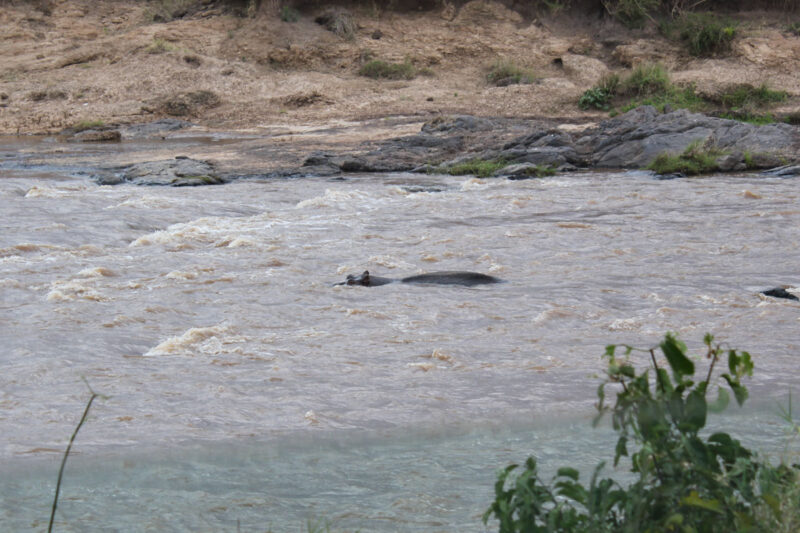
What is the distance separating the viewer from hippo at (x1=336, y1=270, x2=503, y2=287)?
21.5ft

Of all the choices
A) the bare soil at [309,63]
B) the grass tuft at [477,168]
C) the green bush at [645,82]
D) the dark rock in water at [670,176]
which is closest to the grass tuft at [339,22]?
the bare soil at [309,63]

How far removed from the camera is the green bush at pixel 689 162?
41.5 ft

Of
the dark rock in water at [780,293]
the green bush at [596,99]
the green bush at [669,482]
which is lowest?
the dark rock in water at [780,293]

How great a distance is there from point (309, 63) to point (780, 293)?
18391 mm

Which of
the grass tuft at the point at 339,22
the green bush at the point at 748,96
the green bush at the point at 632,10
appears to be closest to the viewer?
the green bush at the point at 748,96

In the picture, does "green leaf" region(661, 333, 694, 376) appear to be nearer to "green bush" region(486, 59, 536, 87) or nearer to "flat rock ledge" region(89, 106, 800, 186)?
"flat rock ledge" region(89, 106, 800, 186)

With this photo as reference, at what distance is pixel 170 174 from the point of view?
13.2 meters

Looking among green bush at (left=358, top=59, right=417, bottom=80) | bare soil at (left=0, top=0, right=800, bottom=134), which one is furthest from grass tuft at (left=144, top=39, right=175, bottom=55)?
green bush at (left=358, top=59, right=417, bottom=80)

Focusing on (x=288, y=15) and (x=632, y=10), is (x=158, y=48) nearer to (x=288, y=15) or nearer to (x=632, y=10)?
(x=288, y=15)

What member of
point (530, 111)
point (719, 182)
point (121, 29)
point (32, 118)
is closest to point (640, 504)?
point (719, 182)

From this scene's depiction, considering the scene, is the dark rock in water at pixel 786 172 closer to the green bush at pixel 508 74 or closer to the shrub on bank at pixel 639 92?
the shrub on bank at pixel 639 92

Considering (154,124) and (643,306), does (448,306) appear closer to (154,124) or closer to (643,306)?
(643,306)

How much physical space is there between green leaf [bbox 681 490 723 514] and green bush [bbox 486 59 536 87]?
66.4 ft

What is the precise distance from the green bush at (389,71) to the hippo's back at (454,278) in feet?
53.3
